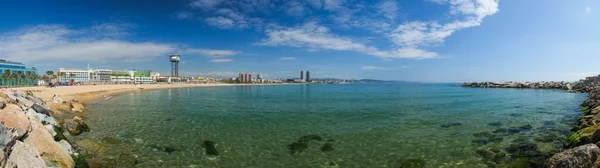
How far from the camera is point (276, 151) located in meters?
14.9

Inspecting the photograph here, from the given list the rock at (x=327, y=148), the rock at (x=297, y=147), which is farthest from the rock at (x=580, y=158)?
the rock at (x=297, y=147)

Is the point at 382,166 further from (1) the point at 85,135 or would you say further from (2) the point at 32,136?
(1) the point at 85,135

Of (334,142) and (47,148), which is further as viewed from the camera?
(334,142)

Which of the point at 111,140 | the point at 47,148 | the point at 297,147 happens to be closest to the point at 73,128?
the point at 111,140

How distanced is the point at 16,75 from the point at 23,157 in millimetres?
123441

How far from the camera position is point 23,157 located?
8.54m

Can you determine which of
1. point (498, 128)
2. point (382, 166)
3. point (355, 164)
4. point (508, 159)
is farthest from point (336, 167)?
point (498, 128)

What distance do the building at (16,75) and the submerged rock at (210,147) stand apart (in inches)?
4551

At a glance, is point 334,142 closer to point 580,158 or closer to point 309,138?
point 309,138

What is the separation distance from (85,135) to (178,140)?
6.55m

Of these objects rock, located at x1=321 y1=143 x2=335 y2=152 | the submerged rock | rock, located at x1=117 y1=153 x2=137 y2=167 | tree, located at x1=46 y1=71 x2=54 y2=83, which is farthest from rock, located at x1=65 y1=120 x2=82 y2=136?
tree, located at x1=46 y1=71 x2=54 y2=83

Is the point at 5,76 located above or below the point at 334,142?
above

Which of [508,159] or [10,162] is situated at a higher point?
[10,162]

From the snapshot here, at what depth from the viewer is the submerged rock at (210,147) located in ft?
47.4
